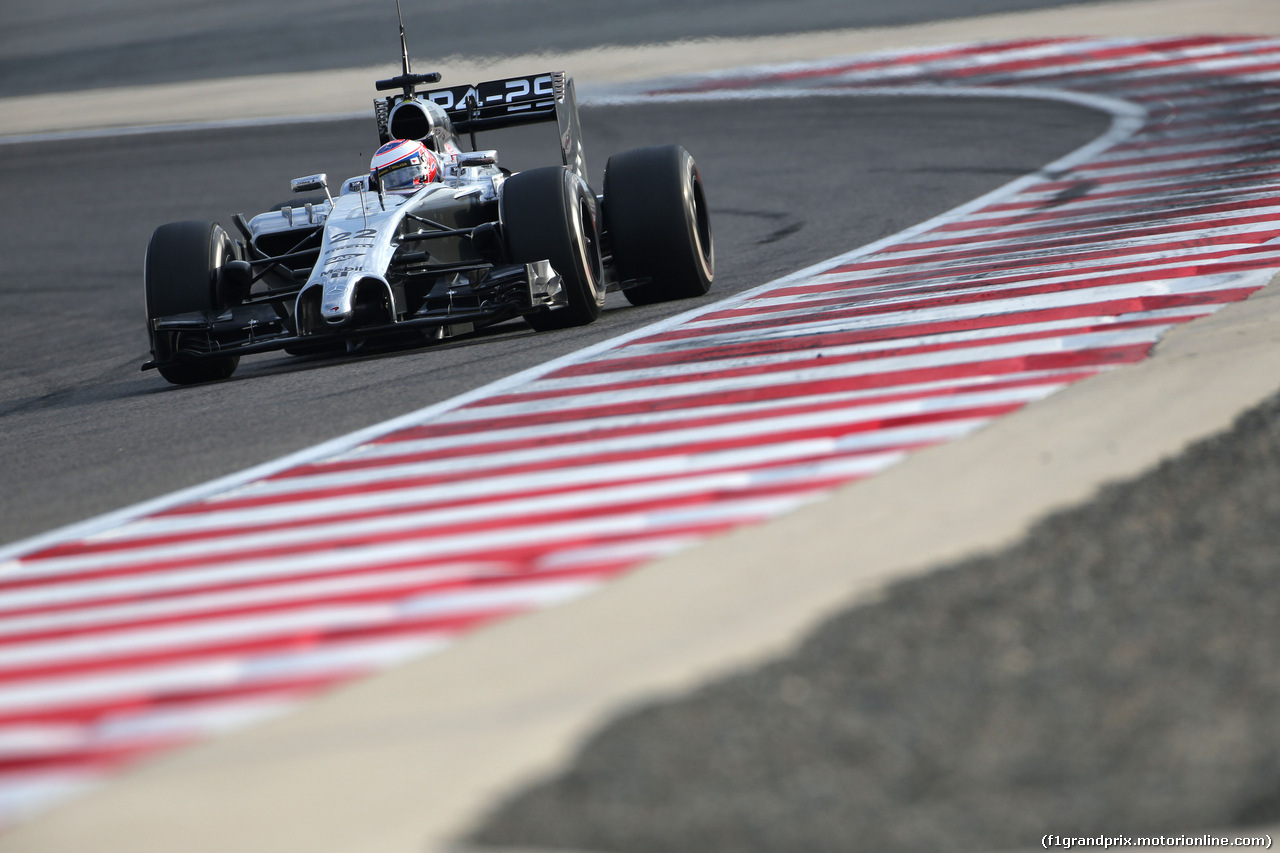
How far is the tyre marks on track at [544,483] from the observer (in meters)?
2.99

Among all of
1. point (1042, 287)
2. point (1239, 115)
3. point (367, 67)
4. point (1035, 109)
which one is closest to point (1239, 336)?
point (1042, 287)

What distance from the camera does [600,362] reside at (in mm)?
6215

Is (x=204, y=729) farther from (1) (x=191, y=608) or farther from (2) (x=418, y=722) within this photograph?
(1) (x=191, y=608)

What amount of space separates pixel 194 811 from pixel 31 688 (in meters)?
0.86

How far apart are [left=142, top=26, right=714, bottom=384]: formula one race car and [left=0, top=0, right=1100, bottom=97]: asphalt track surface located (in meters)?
10.7

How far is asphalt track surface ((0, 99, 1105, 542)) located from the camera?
5578 millimetres

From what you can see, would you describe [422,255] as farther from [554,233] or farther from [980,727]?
[980,727]

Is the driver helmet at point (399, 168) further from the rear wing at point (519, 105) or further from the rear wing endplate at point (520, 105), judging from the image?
the rear wing endplate at point (520, 105)

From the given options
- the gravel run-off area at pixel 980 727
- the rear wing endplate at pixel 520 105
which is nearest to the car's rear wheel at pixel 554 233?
the rear wing endplate at pixel 520 105

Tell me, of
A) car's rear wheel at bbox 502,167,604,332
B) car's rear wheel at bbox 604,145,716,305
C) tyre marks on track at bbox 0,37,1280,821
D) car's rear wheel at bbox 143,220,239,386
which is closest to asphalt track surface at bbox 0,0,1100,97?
car's rear wheel at bbox 604,145,716,305

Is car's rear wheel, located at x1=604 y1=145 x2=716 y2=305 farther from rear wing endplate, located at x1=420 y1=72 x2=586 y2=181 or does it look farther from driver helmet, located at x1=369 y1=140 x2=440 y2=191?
driver helmet, located at x1=369 y1=140 x2=440 y2=191

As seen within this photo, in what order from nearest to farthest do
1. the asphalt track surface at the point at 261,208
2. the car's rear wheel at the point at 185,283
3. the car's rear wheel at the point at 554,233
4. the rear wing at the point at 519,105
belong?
the asphalt track surface at the point at 261,208, the car's rear wheel at the point at 554,233, the car's rear wheel at the point at 185,283, the rear wing at the point at 519,105

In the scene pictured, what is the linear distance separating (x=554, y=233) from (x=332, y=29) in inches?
761

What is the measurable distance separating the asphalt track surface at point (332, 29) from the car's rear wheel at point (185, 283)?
11.0 m
